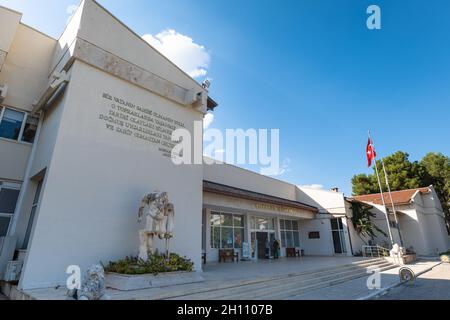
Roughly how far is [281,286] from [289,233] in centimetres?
1421

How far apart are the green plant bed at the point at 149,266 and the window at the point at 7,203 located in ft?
12.2

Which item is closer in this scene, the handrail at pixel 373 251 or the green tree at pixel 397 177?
the handrail at pixel 373 251

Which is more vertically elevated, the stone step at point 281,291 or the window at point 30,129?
the window at point 30,129

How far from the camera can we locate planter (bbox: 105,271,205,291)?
628 cm

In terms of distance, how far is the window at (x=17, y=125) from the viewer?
8.59m

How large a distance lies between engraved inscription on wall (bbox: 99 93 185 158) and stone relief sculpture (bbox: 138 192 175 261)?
2.44 metres

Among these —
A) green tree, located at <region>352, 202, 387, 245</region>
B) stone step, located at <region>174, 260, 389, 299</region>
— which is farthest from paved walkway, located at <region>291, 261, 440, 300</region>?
green tree, located at <region>352, 202, 387, 245</region>

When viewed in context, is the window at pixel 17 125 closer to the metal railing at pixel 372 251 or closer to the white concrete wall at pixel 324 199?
the white concrete wall at pixel 324 199

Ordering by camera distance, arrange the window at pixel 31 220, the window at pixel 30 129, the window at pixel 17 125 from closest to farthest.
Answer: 1. the window at pixel 31 220
2. the window at pixel 17 125
3. the window at pixel 30 129

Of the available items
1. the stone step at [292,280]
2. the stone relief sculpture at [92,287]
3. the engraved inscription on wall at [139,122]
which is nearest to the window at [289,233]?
the stone step at [292,280]

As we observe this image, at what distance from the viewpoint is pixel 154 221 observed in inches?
307

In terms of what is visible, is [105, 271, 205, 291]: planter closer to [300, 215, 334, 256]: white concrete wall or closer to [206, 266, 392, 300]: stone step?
[206, 266, 392, 300]: stone step

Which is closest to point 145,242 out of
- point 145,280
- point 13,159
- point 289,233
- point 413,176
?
point 145,280
